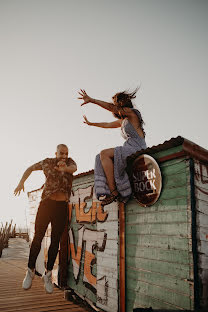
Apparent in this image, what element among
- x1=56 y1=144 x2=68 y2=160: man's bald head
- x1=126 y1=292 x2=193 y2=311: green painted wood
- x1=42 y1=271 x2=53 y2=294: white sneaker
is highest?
x1=56 y1=144 x2=68 y2=160: man's bald head

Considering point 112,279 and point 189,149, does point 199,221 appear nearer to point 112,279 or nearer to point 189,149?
point 189,149

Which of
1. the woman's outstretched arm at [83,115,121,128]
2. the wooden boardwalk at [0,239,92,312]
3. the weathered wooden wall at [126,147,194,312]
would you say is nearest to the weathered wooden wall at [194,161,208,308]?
the weathered wooden wall at [126,147,194,312]

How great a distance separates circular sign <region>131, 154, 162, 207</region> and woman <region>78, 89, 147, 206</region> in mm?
153

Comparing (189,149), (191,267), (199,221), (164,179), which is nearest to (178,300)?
(191,267)

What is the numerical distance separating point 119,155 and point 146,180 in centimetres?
60

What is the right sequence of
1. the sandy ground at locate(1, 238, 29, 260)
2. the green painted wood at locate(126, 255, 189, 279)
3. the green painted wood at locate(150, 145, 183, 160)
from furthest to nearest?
the sandy ground at locate(1, 238, 29, 260) → the green painted wood at locate(150, 145, 183, 160) → the green painted wood at locate(126, 255, 189, 279)

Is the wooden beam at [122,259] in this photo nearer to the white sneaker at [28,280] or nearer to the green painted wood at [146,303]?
the green painted wood at [146,303]

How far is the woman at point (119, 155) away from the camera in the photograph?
12.9 feet

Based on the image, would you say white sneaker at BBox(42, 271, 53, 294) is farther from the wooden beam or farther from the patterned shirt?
the wooden beam

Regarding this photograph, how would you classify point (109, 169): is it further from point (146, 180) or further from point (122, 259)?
point (122, 259)

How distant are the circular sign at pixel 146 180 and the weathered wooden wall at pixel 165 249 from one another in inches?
3.2

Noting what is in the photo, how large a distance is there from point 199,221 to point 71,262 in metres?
4.36

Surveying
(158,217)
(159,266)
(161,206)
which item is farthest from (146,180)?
(159,266)

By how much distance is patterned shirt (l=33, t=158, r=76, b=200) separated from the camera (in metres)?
5.13
